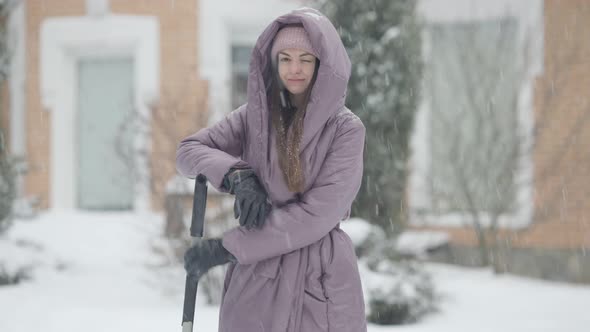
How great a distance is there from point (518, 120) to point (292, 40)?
19.8ft

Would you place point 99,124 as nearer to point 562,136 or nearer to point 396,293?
point 396,293

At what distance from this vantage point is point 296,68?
6.93ft

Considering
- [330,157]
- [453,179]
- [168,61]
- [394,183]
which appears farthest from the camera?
[168,61]

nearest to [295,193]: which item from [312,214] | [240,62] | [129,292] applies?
[312,214]

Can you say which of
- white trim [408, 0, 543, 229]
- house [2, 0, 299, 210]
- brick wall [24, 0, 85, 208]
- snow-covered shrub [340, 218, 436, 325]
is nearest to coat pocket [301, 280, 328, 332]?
snow-covered shrub [340, 218, 436, 325]

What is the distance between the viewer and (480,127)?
7.58 meters

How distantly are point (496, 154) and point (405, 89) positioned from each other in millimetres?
2123

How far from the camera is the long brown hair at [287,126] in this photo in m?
2.04

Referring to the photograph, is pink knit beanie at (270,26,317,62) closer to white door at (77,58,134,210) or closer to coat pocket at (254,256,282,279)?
coat pocket at (254,256,282,279)

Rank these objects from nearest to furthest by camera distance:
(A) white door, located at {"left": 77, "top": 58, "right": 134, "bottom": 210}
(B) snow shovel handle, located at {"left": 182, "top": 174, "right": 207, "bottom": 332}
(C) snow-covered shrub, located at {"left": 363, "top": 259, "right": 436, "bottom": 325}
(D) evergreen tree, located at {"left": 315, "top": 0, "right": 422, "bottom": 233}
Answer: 1. (B) snow shovel handle, located at {"left": 182, "top": 174, "right": 207, "bottom": 332}
2. (C) snow-covered shrub, located at {"left": 363, "top": 259, "right": 436, "bottom": 325}
3. (D) evergreen tree, located at {"left": 315, "top": 0, "right": 422, "bottom": 233}
4. (A) white door, located at {"left": 77, "top": 58, "right": 134, "bottom": 210}

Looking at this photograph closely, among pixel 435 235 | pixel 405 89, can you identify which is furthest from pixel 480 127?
pixel 405 89

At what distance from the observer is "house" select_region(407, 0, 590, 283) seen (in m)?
7.41

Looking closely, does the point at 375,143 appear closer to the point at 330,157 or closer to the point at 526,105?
the point at 526,105

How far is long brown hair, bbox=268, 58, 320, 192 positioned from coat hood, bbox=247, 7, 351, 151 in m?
0.04
